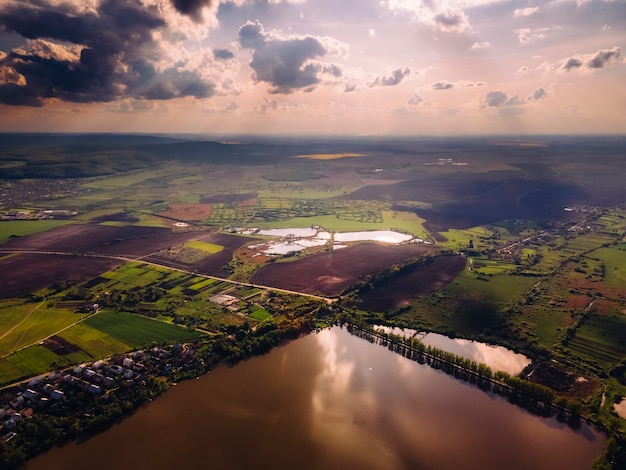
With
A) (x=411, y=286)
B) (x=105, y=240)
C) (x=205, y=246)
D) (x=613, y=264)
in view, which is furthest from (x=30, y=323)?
(x=613, y=264)

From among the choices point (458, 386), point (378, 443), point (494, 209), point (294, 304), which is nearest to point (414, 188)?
point (494, 209)

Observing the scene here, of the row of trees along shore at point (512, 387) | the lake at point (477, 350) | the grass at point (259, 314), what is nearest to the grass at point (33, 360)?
the grass at point (259, 314)

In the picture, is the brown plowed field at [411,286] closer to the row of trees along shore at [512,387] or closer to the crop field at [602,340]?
the row of trees along shore at [512,387]

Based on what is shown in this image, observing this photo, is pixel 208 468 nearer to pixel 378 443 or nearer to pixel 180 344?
pixel 378 443

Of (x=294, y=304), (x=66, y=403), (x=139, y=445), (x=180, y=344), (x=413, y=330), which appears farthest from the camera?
(x=294, y=304)

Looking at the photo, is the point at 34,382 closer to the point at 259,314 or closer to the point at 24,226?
the point at 259,314

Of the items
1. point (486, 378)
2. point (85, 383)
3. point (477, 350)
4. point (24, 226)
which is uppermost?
point (24, 226)

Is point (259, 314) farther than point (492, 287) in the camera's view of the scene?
No
